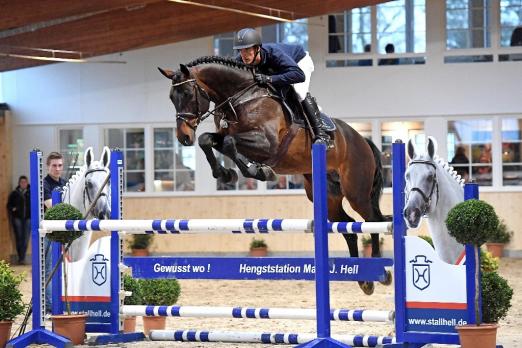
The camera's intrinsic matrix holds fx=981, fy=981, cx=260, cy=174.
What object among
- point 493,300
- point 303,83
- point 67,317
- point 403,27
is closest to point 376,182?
point 303,83

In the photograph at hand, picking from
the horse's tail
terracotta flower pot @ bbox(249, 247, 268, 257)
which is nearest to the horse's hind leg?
the horse's tail

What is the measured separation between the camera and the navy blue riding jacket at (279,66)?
629cm

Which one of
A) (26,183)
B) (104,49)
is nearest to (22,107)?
(26,183)

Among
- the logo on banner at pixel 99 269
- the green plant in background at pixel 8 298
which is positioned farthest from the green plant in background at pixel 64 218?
the green plant in background at pixel 8 298

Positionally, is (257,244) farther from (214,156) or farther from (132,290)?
(214,156)

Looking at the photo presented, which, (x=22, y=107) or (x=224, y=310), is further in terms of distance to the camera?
(x=22, y=107)

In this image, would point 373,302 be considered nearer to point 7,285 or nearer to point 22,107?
point 7,285

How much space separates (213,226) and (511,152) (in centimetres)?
1050

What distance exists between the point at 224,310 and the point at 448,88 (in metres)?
10.2

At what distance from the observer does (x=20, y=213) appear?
49.6 feet

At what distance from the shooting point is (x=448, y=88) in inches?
592

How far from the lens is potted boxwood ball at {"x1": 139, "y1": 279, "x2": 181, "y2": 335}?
6762 mm

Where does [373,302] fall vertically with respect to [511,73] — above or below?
below

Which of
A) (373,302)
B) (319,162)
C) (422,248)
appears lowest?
(373,302)
